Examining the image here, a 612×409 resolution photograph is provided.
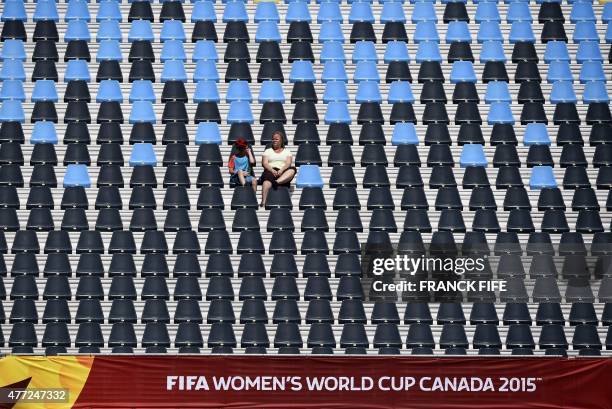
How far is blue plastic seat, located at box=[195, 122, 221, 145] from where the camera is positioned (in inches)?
642

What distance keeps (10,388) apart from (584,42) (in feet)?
32.2

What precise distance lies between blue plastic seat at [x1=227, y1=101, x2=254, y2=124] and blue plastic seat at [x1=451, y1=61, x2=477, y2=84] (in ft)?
10.00

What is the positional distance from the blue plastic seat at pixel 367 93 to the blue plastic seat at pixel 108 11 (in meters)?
3.88

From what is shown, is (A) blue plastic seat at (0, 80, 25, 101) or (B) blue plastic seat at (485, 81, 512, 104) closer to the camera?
(A) blue plastic seat at (0, 80, 25, 101)

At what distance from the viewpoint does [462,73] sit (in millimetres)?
17188

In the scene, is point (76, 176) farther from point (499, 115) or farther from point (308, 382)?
point (499, 115)

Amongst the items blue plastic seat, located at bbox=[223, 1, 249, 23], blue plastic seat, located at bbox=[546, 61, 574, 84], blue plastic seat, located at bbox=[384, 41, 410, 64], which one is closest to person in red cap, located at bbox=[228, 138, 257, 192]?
blue plastic seat, located at bbox=[223, 1, 249, 23]

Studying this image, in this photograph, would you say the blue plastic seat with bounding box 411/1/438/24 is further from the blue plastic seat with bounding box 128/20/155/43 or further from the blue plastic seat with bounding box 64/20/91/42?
the blue plastic seat with bounding box 64/20/91/42

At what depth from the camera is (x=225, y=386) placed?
1327 centimetres

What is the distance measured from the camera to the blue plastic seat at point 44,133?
1633 cm

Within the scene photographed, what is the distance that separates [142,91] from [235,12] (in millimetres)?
2026

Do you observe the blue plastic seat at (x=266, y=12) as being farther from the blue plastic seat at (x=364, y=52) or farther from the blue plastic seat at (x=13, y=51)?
the blue plastic seat at (x=13, y=51)

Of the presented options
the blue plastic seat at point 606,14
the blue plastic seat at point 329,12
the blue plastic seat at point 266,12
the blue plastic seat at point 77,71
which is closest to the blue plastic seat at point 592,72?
the blue plastic seat at point 606,14

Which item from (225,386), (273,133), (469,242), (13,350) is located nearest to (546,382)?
(469,242)
